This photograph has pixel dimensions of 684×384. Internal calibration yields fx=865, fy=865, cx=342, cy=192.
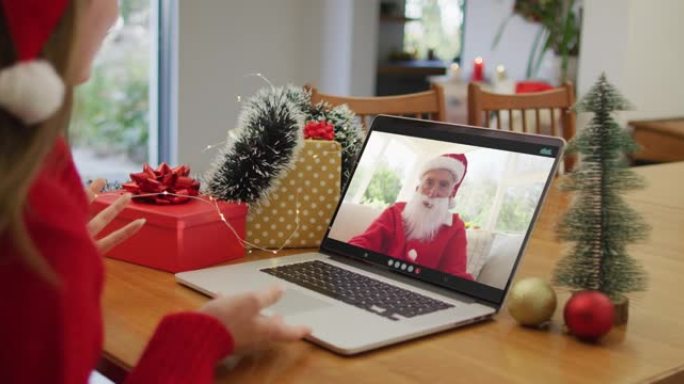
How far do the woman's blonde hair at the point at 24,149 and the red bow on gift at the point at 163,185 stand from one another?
584 millimetres

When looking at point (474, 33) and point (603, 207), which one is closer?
point (603, 207)

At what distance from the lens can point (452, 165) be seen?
118 cm

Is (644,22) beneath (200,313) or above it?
above

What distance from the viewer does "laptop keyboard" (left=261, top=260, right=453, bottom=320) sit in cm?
102

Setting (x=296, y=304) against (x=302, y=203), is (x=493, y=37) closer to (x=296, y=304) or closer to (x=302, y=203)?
(x=302, y=203)

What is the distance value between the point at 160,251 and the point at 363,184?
0.31 meters

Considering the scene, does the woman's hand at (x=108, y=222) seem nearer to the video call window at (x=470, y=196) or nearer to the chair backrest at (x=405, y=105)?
the video call window at (x=470, y=196)

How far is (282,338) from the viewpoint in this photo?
885 mm

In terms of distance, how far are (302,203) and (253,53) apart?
293 centimetres

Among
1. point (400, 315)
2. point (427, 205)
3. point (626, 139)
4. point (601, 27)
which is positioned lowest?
point (400, 315)

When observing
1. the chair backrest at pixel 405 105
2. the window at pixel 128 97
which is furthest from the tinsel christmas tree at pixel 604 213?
the window at pixel 128 97

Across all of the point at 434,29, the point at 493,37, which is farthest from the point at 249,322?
the point at 434,29

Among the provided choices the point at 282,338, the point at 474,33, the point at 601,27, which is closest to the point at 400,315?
the point at 282,338

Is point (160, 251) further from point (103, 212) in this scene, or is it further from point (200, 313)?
point (200, 313)
